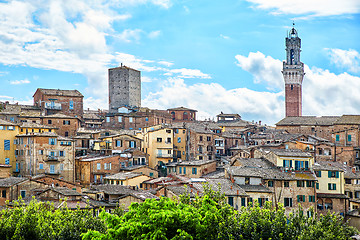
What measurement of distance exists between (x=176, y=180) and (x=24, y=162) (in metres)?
19.5

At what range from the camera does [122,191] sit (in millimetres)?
52812

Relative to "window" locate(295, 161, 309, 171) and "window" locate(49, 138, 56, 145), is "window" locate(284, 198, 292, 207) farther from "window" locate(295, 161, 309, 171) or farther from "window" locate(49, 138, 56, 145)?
"window" locate(49, 138, 56, 145)

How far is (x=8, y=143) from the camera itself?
66562 mm

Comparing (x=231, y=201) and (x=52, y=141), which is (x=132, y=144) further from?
(x=231, y=201)

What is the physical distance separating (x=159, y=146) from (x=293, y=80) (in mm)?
58871

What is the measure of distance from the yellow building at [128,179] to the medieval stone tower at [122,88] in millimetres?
48759

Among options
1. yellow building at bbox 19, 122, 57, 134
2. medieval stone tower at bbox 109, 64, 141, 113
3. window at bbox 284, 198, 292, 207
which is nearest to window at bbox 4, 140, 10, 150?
yellow building at bbox 19, 122, 57, 134

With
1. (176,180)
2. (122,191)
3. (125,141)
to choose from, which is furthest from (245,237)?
(125,141)

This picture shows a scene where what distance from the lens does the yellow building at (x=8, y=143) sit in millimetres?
65875

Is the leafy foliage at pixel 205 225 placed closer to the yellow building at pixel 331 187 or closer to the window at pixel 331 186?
the yellow building at pixel 331 187

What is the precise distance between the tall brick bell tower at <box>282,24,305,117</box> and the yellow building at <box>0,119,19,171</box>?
7297 centimetres

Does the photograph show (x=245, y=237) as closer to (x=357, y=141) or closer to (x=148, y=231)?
(x=148, y=231)

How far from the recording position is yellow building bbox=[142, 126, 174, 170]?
7519 cm

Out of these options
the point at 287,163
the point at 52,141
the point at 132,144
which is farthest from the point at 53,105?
the point at 287,163
